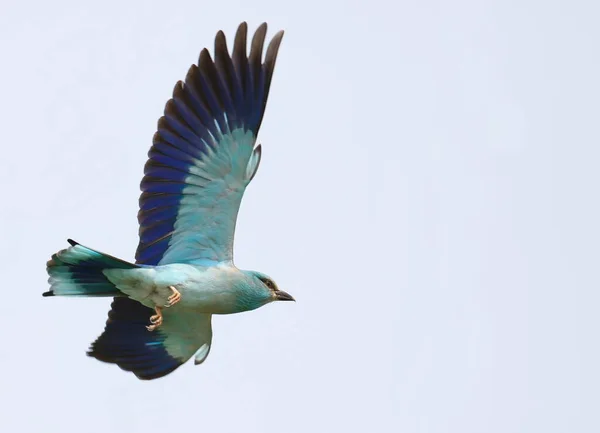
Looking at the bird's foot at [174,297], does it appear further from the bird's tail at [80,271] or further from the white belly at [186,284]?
the bird's tail at [80,271]

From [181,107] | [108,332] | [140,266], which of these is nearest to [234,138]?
[181,107]

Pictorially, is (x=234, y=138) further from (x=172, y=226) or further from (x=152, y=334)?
(x=152, y=334)

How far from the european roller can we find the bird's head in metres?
0.02

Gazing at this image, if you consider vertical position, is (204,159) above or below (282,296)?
above

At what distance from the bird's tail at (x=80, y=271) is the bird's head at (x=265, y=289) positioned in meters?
1.22

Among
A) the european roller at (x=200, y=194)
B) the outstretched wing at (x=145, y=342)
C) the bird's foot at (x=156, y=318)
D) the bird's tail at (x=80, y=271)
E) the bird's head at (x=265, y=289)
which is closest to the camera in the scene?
the bird's tail at (x=80, y=271)

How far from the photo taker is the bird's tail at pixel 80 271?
13508 mm

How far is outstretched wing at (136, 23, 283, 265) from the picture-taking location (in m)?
13.9

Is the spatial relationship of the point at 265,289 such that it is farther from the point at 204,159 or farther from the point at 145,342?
the point at 145,342

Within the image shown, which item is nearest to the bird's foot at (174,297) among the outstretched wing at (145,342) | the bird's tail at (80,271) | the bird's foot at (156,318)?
the bird's foot at (156,318)

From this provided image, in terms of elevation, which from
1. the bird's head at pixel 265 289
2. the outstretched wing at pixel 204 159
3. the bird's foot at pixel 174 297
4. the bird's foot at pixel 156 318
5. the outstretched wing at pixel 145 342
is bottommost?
the outstretched wing at pixel 145 342

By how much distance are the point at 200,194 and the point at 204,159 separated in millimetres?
338

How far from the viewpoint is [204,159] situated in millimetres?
14000

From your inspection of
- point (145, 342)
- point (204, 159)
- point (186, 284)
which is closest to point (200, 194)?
point (204, 159)
